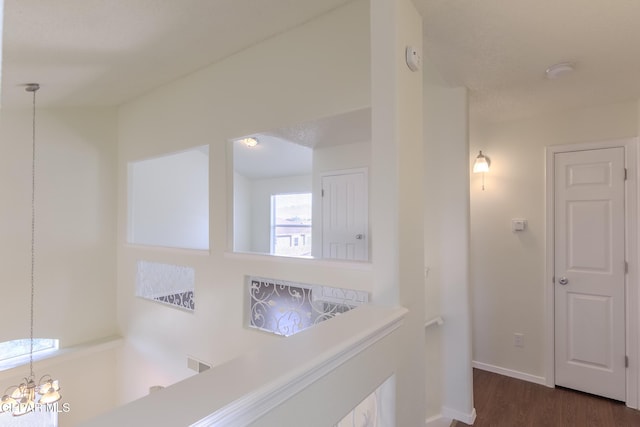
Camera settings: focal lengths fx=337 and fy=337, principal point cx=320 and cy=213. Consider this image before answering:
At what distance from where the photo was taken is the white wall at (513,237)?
309cm

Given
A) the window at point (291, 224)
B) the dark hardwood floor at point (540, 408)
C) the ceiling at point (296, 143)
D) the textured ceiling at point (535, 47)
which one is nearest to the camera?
the textured ceiling at point (535, 47)

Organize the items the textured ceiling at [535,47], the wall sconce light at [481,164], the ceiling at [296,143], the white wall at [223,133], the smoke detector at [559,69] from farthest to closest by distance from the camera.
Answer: the wall sconce light at [481,164]
the ceiling at [296,143]
the white wall at [223,133]
the smoke detector at [559,69]
the textured ceiling at [535,47]

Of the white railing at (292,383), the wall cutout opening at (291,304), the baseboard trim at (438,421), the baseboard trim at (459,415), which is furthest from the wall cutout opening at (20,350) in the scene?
the white railing at (292,383)

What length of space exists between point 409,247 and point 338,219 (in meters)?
2.86

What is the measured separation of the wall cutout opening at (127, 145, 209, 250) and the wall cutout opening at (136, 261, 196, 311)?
1197mm

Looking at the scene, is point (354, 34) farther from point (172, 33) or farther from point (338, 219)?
point (338, 219)

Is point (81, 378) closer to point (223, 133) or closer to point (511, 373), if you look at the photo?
point (223, 133)

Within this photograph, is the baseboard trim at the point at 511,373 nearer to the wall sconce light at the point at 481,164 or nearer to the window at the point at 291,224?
the wall sconce light at the point at 481,164

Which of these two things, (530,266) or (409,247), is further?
(530,266)

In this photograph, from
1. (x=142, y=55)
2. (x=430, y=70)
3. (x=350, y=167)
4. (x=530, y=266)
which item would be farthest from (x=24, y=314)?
(x=530, y=266)

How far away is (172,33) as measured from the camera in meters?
2.64

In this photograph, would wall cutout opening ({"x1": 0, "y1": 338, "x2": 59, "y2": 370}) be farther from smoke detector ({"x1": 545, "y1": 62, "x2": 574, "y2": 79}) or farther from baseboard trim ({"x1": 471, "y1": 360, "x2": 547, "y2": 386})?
smoke detector ({"x1": 545, "y1": 62, "x2": 574, "y2": 79})

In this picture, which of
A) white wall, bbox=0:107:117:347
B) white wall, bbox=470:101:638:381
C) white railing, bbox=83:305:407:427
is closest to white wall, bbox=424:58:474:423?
white wall, bbox=470:101:638:381

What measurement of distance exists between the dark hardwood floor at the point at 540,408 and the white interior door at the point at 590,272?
140mm
